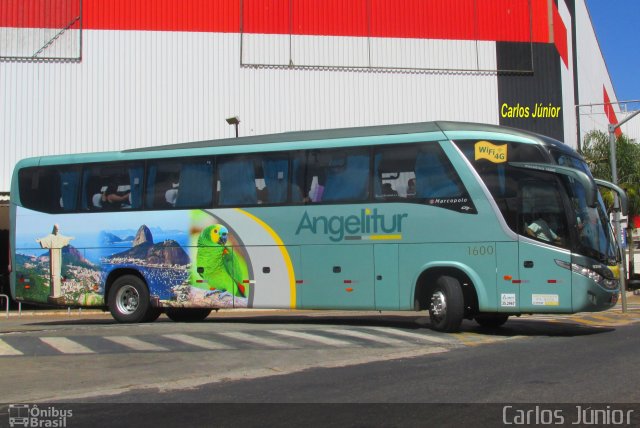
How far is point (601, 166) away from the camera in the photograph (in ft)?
113

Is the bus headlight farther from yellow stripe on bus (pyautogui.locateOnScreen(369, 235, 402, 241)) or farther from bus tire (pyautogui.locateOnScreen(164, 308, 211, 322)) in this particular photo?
bus tire (pyautogui.locateOnScreen(164, 308, 211, 322))

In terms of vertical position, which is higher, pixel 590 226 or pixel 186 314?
pixel 590 226

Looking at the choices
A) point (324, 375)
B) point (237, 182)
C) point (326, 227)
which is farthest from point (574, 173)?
point (237, 182)

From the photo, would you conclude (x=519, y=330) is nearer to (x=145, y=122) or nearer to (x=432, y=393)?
(x=432, y=393)

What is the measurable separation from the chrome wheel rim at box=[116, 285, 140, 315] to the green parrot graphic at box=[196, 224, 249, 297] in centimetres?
183

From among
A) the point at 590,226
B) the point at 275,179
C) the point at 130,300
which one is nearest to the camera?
the point at 590,226

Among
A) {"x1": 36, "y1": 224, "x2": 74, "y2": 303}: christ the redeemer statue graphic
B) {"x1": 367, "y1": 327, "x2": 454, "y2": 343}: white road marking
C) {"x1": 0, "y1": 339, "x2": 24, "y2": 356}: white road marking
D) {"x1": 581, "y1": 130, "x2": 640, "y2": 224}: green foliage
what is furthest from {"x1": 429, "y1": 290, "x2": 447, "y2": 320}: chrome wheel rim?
{"x1": 581, "y1": 130, "x2": 640, "y2": 224}: green foliage

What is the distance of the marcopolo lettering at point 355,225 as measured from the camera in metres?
13.1

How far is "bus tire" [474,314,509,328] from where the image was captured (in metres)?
14.3

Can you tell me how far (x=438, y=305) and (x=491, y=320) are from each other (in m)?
2.18

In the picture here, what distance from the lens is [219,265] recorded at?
14.6 metres

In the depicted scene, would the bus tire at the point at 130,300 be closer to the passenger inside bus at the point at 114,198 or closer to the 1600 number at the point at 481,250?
the passenger inside bus at the point at 114,198

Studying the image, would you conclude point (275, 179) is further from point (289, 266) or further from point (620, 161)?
point (620, 161)

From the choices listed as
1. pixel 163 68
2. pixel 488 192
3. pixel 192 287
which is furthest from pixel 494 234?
pixel 163 68
